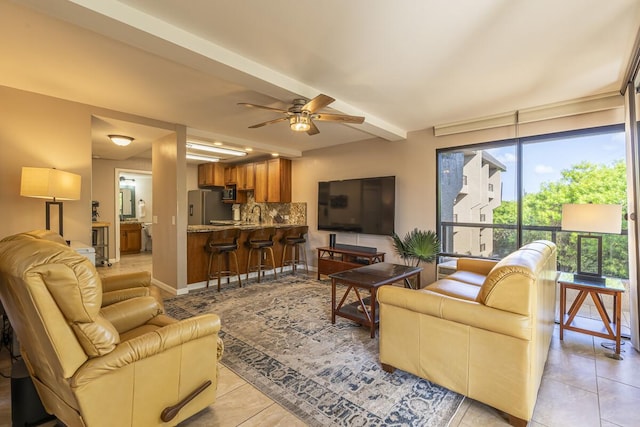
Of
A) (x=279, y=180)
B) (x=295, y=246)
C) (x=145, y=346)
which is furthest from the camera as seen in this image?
(x=279, y=180)

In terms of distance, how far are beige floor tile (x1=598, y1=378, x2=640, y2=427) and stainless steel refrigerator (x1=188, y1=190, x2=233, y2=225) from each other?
708 cm

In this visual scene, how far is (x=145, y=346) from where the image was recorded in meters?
1.45

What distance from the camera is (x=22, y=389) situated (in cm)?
160

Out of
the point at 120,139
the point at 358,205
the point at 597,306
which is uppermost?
the point at 120,139

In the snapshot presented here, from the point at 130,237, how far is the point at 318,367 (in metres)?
7.94

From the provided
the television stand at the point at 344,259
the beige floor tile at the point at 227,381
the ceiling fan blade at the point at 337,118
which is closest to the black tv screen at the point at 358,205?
the television stand at the point at 344,259

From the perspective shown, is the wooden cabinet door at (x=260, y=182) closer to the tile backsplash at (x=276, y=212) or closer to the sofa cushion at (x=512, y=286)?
the tile backsplash at (x=276, y=212)

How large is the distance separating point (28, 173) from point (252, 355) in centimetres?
278

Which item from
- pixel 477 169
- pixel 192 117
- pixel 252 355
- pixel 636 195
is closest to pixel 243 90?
pixel 192 117

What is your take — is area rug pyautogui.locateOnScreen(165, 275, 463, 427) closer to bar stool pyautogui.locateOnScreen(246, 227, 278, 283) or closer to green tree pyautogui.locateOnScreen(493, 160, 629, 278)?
bar stool pyautogui.locateOnScreen(246, 227, 278, 283)

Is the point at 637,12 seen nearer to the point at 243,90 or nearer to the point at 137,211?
the point at 243,90

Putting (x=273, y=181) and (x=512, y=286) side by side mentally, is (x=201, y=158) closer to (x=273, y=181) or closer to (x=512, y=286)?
(x=273, y=181)

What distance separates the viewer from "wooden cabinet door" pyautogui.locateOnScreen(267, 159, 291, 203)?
639cm

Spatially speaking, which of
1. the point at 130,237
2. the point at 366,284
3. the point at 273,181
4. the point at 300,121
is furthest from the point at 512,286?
the point at 130,237
